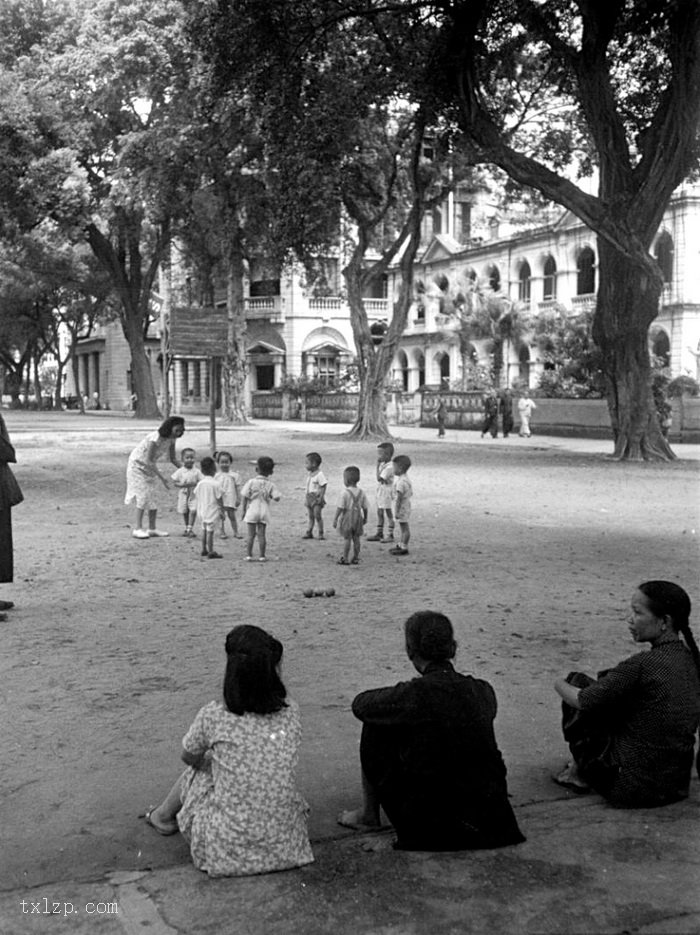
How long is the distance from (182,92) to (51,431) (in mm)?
13225

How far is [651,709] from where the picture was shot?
399 cm

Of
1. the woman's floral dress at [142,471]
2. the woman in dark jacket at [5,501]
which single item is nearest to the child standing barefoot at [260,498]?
the woman's floral dress at [142,471]

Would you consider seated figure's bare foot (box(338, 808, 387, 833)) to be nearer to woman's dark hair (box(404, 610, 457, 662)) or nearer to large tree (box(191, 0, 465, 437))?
woman's dark hair (box(404, 610, 457, 662))

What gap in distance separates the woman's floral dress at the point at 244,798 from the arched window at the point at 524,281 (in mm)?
49799

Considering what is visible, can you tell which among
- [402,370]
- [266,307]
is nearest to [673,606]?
[266,307]

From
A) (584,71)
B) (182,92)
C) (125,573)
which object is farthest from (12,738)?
(182,92)

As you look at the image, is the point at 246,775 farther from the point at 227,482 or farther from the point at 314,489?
the point at 314,489

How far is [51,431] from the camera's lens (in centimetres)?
3628

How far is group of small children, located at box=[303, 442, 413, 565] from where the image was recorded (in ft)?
31.5

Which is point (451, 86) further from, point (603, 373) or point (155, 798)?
point (155, 798)

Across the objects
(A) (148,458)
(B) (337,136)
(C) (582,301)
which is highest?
(B) (337,136)

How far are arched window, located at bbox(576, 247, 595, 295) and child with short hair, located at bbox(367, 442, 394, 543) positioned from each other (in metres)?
39.3

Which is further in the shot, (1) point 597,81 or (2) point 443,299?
(2) point 443,299

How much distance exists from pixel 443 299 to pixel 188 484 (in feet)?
126
